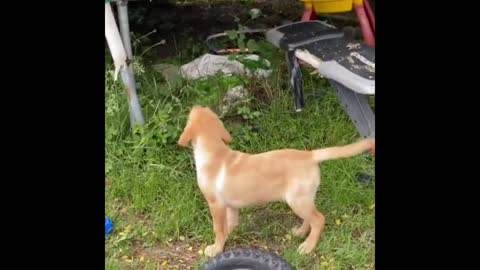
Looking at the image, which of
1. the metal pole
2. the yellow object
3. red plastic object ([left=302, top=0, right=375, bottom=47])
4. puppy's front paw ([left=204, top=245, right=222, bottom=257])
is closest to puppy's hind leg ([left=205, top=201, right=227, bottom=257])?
puppy's front paw ([left=204, top=245, right=222, bottom=257])

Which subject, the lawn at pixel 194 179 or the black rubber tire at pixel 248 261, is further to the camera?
the lawn at pixel 194 179

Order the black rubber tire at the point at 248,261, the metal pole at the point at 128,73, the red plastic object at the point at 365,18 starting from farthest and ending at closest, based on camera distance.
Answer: the red plastic object at the point at 365,18, the metal pole at the point at 128,73, the black rubber tire at the point at 248,261

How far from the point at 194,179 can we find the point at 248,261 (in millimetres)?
821

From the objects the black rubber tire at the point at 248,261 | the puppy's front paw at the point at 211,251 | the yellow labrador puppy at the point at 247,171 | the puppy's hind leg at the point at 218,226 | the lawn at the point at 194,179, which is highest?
the yellow labrador puppy at the point at 247,171

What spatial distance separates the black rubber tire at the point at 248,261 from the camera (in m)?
1.99

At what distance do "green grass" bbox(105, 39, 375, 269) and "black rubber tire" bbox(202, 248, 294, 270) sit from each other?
0.32 m

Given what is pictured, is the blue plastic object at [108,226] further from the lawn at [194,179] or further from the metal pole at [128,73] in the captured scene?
the metal pole at [128,73]

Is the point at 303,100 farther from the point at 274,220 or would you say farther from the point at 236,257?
the point at 236,257

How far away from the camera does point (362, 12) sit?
3420 mm

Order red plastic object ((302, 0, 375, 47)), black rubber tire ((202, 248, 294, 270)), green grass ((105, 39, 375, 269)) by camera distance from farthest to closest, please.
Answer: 1. red plastic object ((302, 0, 375, 47))
2. green grass ((105, 39, 375, 269))
3. black rubber tire ((202, 248, 294, 270))

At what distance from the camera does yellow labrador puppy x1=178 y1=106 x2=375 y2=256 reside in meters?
2.14

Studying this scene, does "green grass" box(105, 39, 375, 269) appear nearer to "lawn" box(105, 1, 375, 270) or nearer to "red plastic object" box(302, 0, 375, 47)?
"lawn" box(105, 1, 375, 270)

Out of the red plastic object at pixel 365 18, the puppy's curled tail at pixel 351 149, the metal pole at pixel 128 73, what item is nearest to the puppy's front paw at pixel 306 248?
the puppy's curled tail at pixel 351 149

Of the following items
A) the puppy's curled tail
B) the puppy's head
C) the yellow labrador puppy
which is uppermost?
the puppy's head
